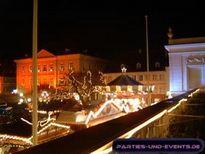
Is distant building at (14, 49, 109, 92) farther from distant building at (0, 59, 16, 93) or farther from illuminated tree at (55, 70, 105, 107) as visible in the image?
illuminated tree at (55, 70, 105, 107)

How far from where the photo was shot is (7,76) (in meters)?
66.7

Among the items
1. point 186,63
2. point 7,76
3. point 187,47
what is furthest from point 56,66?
point 187,47

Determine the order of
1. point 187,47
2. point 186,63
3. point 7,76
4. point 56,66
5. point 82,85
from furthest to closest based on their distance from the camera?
point 7,76 → point 56,66 → point 82,85 → point 186,63 → point 187,47

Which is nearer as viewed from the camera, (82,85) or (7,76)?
(82,85)

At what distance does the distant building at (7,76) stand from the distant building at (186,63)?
161 feet

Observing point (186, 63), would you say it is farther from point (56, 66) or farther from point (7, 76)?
point (7, 76)

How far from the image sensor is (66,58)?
56.8 m

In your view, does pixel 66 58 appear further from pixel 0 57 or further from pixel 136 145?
pixel 136 145

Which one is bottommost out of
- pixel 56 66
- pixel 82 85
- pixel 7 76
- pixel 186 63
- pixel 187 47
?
pixel 82 85

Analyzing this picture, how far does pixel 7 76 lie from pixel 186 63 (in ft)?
172

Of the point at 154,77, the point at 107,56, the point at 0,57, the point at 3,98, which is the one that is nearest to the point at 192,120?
A: the point at 154,77

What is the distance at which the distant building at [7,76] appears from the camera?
64.9 metres

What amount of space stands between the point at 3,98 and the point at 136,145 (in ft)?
171

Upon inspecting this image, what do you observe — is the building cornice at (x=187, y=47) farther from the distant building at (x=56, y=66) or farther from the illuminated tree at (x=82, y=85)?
the distant building at (x=56, y=66)
